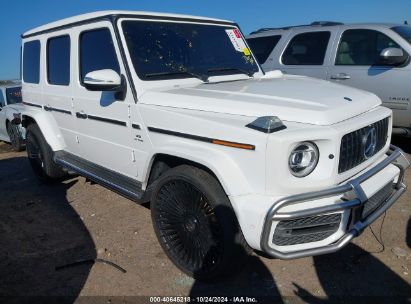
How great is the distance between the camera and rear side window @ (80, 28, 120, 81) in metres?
3.58

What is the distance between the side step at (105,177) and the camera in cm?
344

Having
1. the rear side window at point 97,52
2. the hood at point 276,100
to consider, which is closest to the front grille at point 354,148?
the hood at point 276,100

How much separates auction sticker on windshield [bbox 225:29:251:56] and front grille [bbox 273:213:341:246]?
2388mm

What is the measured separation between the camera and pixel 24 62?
566 centimetres

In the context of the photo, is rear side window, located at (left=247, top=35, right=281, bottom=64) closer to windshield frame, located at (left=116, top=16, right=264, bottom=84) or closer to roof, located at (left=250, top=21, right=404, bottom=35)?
roof, located at (left=250, top=21, right=404, bottom=35)

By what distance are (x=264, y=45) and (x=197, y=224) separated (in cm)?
505

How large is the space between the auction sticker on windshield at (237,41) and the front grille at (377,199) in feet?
7.04

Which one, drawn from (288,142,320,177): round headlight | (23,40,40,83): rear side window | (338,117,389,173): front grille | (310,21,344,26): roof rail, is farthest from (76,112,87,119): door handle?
(310,21,344,26): roof rail

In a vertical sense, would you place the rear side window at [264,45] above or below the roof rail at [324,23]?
below

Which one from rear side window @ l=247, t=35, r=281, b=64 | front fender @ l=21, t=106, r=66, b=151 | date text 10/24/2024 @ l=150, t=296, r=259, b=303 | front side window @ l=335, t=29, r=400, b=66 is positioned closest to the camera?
date text 10/24/2024 @ l=150, t=296, r=259, b=303

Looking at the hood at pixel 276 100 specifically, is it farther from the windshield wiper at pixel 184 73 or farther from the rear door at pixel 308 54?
the rear door at pixel 308 54

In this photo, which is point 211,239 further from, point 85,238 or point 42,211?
point 42,211

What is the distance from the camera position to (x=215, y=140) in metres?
2.63

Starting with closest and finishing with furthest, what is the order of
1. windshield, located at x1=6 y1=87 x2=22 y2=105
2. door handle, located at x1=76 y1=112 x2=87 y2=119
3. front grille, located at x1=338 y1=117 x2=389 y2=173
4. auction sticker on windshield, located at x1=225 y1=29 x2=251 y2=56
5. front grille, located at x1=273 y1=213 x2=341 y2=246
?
1. front grille, located at x1=273 y1=213 x2=341 y2=246
2. front grille, located at x1=338 y1=117 x2=389 y2=173
3. door handle, located at x1=76 y1=112 x2=87 y2=119
4. auction sticker on windshield, located at x1=225 y1=29 x2=251 y2=56
5. windshield, located at x1=6 y1=87 x2=22 y2=105
